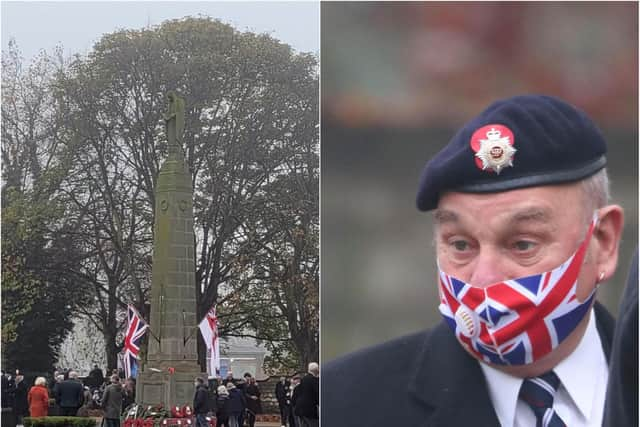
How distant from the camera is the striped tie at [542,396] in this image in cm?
735

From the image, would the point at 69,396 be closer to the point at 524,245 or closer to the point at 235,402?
the point at 235,402

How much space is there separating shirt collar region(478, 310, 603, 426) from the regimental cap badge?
115 cm

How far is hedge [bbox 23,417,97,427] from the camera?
12216 mm

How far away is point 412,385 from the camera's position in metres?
7.57

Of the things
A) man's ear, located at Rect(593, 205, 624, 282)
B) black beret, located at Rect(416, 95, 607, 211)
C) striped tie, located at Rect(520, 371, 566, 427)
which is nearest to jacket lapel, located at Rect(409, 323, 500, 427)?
striped tie, located at Rect(520, 371, 566, 427)

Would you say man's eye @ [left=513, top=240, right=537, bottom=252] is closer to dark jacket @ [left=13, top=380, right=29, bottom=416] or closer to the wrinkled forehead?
the wrinkled forehead

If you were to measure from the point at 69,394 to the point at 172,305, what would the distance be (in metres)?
1.59

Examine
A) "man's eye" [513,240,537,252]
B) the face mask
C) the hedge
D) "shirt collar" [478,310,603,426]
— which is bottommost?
the hedge

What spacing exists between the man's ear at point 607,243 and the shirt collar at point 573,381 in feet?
0.99

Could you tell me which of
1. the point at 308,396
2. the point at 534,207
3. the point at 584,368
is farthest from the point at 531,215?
the point at 308,396

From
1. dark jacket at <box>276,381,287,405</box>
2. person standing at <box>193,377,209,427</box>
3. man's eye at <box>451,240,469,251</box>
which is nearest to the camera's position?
man's eye at <box>451,240,469,251</box>

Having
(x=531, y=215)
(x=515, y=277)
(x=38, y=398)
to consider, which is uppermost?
(x=531, y=215)

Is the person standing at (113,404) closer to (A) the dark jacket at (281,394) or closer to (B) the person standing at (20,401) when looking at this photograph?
(B) the person standing at (20,401)

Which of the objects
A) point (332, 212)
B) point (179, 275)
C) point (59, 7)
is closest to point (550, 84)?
point (332, 212)
